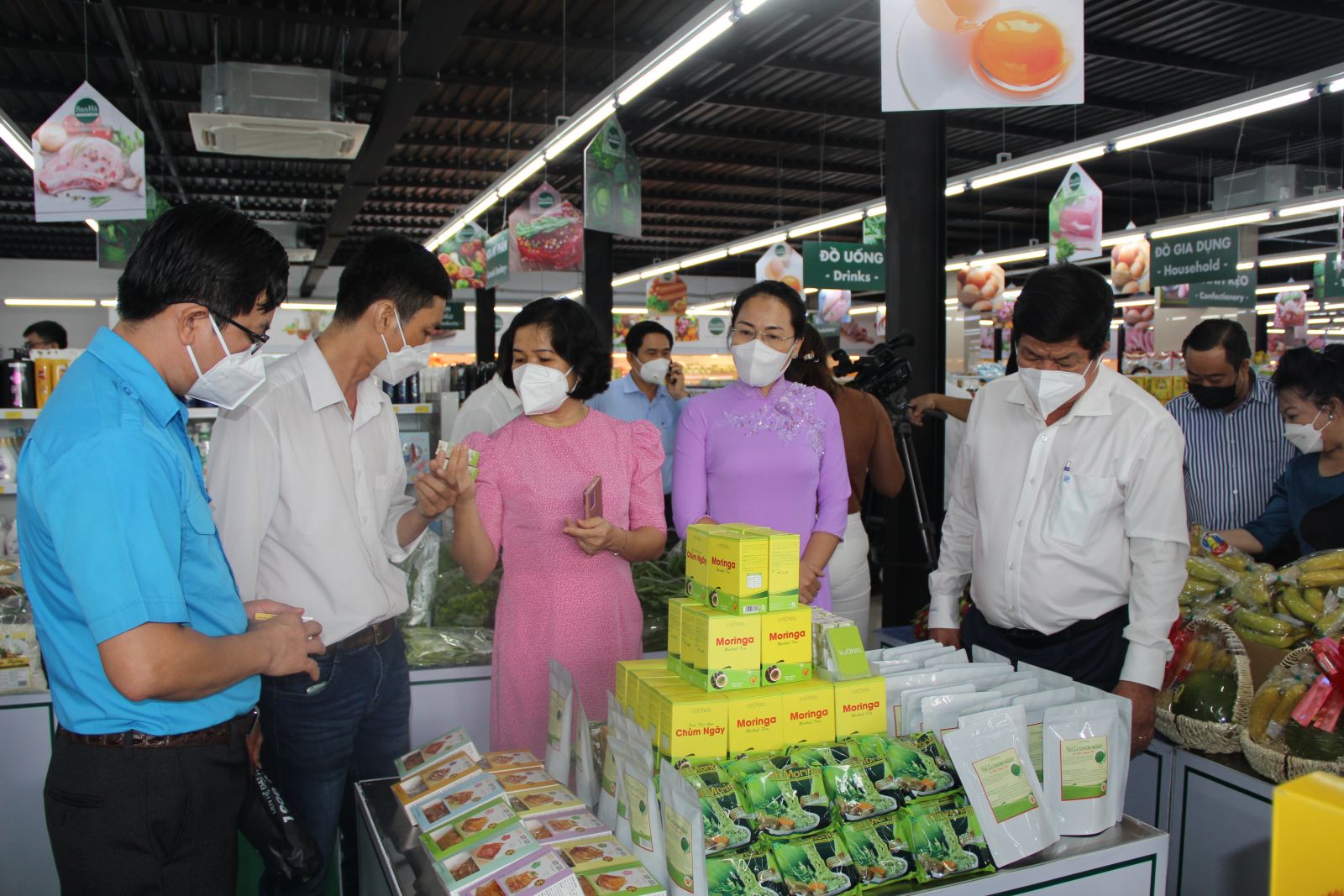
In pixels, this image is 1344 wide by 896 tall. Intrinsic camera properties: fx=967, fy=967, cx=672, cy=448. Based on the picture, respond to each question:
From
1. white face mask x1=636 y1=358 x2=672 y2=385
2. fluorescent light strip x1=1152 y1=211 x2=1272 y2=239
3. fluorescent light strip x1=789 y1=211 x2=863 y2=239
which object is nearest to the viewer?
white face mask x1=636 y1=358 x2=672 y2=385

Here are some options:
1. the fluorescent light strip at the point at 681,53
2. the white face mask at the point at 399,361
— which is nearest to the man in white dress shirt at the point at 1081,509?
the white face mask at the point at 399,361

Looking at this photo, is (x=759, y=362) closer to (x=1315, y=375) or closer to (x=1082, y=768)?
(x=1082, y=768)

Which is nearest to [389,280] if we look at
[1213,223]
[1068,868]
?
[1068,868]

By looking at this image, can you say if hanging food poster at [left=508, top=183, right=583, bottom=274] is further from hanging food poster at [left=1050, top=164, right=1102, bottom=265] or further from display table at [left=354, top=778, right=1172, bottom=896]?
display table at [left=354, top=778, right=1172, bottom=896]

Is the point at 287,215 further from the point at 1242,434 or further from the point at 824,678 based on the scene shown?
the point at 824,678

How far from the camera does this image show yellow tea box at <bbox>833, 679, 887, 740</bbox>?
193 centimetres

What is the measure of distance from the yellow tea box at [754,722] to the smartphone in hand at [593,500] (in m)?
0.75

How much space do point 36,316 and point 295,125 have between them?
1757 centimetres

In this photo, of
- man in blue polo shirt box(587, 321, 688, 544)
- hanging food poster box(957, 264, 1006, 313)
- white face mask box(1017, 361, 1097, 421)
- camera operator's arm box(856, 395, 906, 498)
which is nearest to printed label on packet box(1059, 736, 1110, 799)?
white face mask box(1017, 361, 1097, 421)

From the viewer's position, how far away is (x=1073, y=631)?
2.60m

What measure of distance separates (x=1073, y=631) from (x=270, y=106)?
7759 millimetres

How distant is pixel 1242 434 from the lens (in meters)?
4.51

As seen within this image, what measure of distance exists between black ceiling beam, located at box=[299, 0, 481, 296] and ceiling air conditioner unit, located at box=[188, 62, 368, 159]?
26.2 inches

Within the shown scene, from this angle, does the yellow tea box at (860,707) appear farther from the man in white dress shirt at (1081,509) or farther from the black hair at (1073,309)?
the black hair at (1073,309)
